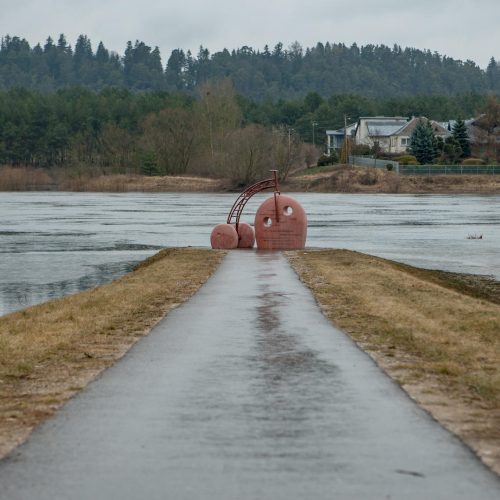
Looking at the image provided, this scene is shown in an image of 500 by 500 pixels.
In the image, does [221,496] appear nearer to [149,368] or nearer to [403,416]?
[403,416]

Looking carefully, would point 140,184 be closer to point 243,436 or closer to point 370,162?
→ point 370,162

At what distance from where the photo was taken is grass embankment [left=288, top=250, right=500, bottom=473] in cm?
923

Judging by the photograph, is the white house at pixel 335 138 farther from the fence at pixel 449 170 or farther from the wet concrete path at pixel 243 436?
the wet concrete path at pixel 243 436

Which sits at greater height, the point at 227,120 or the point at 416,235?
the point at 227,120

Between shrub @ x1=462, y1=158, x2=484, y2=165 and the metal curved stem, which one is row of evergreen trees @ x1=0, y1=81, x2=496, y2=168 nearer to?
shrub @ x1=462, y1=158, x2=484, y2=165

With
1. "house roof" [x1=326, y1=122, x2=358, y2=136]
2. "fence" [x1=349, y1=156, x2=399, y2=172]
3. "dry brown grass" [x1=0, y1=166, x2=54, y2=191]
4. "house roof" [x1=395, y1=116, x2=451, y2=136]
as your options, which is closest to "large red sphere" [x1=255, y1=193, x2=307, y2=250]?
"fence" [x1=349, y1=156, x2=399, y2=172]

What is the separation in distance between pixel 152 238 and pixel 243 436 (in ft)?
127

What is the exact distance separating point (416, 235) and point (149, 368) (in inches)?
1530

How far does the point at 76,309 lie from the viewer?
60.3ft

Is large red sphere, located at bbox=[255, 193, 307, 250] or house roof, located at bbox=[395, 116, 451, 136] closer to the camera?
large red sphere, located at bbox=[255, 193, 307, 250]

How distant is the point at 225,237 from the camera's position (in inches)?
1404

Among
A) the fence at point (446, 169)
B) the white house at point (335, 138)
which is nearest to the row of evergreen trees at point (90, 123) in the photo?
the white house at point (335, 138)

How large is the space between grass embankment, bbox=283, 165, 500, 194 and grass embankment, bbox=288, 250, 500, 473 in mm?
90909

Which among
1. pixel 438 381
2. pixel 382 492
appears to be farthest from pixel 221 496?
pixel 438 381
